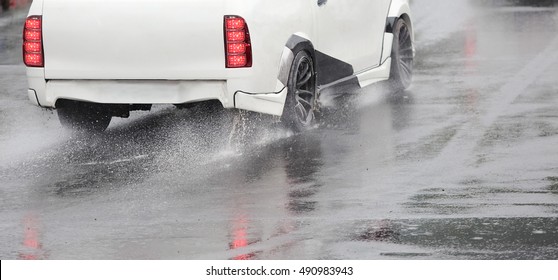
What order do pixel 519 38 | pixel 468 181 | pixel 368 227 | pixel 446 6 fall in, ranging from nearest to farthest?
pixel 368 227
pixel 468 181
pixel 519 38
pixel 446 6

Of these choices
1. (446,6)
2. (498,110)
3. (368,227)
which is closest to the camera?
(368,227)

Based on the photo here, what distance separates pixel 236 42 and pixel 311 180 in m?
1.54

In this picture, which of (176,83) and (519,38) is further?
(519,38)

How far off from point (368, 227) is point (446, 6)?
1516cm

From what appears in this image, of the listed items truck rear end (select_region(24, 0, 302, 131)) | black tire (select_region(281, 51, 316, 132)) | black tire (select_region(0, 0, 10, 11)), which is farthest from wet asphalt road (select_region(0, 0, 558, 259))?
black tire (select_region(0, 0, 10, 11))

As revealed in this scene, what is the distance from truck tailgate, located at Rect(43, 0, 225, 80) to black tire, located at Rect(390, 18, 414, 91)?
3.34 meters

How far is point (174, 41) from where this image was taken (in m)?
12.0

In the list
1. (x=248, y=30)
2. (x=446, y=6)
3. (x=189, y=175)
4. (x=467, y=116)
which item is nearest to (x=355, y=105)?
(x=467, y=116)

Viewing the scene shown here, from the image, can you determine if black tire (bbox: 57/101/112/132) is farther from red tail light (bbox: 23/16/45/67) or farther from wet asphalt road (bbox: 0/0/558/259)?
red tail light (bbox: 23/16/45/67)

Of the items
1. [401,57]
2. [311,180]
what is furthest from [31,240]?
[401,57]

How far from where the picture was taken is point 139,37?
12.0m

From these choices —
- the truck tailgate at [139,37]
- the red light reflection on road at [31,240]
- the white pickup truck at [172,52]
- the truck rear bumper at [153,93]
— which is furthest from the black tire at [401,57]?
the red light reflection on road at [31,240]

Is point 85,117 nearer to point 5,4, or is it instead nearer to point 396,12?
point 396,12

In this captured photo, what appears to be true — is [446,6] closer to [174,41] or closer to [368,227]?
[174,41]
